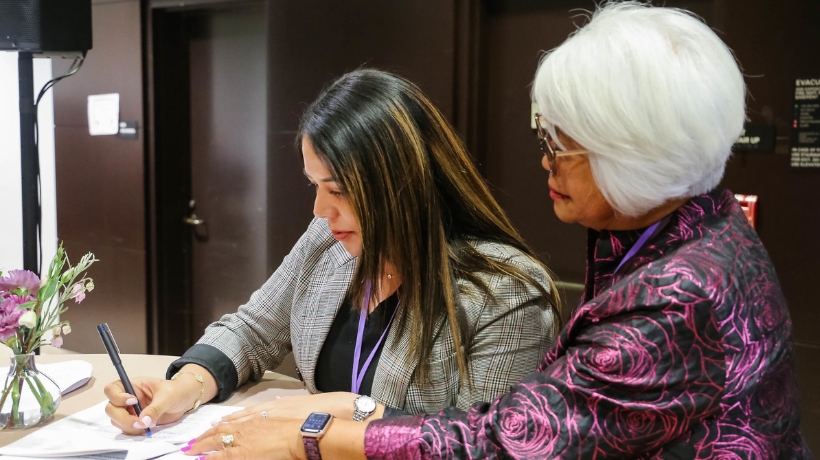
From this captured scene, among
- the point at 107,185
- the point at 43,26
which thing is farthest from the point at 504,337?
the point at 107,185

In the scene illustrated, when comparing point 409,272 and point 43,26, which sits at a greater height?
point 43,26

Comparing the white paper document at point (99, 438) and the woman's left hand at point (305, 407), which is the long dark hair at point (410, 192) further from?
the white paper document at point (99, 438)

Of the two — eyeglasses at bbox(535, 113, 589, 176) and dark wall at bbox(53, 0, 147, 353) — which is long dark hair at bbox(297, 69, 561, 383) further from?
dark wall at bbox(53, 0, 147, 353)

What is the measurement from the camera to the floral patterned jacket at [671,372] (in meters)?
0.81

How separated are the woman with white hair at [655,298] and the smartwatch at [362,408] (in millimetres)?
302

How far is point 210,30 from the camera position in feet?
13.1

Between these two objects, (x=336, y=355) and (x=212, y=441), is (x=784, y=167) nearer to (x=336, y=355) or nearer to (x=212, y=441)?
(x=336, y=355)

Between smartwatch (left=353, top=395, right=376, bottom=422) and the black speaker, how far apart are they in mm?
2103

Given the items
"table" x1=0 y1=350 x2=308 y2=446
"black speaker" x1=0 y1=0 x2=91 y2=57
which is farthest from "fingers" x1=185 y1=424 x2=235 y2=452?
"black speaker" x1=0 y1=0 x2=91 y2=57

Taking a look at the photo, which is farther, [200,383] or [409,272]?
[200,383]

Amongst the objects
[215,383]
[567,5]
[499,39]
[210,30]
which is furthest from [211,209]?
[215,383]

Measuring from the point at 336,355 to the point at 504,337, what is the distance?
40 cm

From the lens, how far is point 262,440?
1073 millimetres

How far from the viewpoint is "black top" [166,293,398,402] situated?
4.81ft
